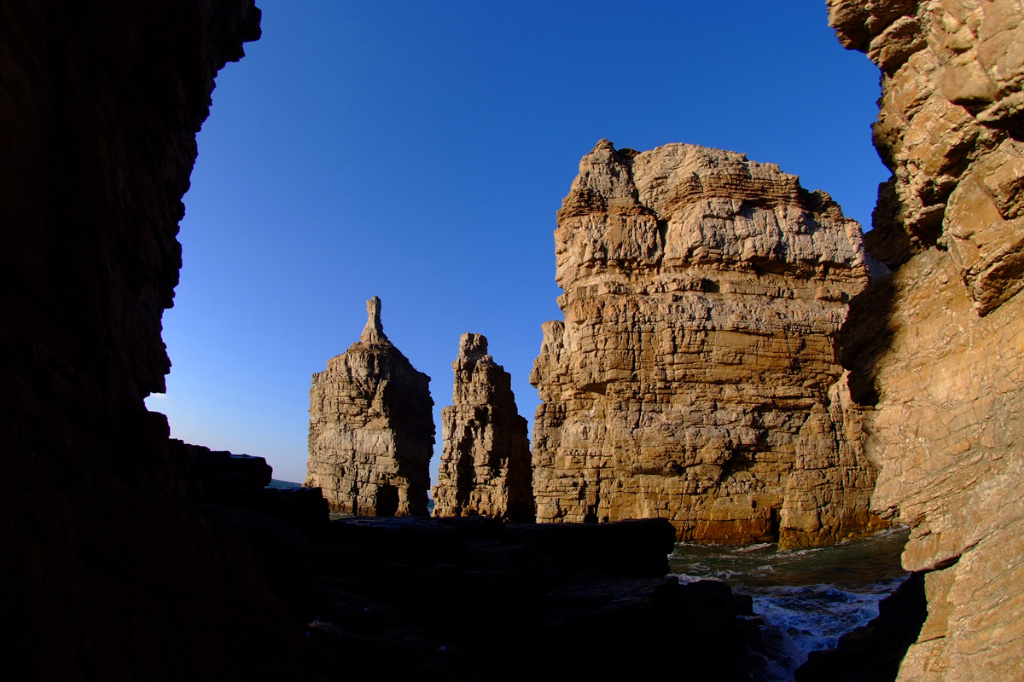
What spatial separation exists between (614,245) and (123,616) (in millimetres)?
19668

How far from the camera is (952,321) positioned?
558 cm

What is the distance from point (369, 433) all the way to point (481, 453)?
714 cm

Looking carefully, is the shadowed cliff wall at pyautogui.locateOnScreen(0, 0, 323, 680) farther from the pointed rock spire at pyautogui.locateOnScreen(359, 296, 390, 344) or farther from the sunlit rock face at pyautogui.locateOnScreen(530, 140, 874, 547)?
the pointed rock spire at pyautogui.locateOnScreen(359, 296, 390, 344)

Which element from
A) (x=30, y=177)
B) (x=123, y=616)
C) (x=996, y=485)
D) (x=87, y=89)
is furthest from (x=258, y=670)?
(x=996, y=485)

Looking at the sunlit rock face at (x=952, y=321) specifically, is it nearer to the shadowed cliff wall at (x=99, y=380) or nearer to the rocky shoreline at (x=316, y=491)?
the rocky shoreline at (x=316, y=491)

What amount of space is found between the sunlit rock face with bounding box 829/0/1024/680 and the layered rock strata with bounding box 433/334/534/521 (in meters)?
21.9

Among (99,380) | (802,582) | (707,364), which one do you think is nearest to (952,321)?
(99,380)

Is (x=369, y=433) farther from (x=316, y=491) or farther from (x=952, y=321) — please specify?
(x=952, y=321)

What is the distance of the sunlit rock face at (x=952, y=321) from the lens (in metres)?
4.31

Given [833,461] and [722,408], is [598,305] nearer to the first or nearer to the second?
[722,408]

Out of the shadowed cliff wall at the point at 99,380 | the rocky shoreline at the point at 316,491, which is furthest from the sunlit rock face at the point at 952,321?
the shadowed cliff wall at the point at 99,380

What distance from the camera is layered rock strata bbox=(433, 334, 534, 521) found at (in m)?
27.5

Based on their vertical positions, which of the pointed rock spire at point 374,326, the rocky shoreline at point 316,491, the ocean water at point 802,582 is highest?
the pointed rock spire at point 374,326

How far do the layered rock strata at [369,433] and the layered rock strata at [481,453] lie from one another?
377 cm
